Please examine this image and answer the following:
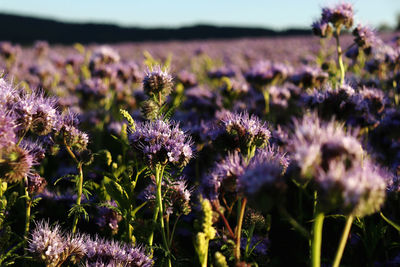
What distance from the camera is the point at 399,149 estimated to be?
3850 millimetres

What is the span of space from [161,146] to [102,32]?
5834 centimetres

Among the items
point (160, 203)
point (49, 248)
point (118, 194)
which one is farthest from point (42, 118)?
point (160, 203)

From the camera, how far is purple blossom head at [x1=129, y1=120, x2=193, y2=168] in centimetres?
235

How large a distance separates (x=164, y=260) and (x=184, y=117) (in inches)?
130

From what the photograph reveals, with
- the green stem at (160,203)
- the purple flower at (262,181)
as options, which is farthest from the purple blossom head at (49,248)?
the purple flower at (262,181)

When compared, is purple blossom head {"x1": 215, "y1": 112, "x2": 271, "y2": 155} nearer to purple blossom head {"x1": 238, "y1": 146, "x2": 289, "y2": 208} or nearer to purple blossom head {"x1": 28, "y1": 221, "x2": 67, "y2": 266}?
purple blossom head {"x1": 238, "y1": 146, "x2": 289, "y2": 208}

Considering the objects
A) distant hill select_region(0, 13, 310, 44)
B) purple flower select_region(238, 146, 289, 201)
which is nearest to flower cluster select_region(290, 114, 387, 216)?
purple flower select_region(238, 146, 289, 201)

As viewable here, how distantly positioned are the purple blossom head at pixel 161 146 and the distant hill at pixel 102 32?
151 feet

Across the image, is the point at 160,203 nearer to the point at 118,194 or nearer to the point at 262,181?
the point at 118,194

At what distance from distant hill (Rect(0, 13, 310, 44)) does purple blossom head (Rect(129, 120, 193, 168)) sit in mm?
46163

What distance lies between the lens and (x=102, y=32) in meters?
56.8

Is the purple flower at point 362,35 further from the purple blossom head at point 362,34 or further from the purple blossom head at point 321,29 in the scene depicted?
the purple blossom head at point 321,29

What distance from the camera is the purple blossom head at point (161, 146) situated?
235 cm

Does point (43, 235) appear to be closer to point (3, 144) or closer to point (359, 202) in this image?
point (3, 144)
